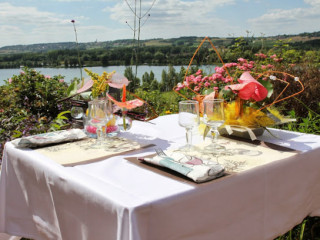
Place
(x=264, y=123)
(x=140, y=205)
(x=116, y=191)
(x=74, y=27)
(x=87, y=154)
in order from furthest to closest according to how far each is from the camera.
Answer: (x=74, y=27), (x=264, y=123), (x=87, y=154), (x=116, y=191), (x=140, y=205)

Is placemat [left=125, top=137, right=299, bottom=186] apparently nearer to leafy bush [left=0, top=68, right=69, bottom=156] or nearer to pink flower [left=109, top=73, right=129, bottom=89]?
pink flower [left=109, top=73, right=129, bottom=89]

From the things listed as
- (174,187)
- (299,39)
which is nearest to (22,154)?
(174,187)

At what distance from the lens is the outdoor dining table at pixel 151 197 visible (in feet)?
3.18

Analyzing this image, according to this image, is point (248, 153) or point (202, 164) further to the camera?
point (248, 153)

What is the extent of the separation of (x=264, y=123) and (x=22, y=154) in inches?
44.5

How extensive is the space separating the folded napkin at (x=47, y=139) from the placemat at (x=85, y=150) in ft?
0.09

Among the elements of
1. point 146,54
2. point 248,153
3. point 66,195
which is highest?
point 146,54

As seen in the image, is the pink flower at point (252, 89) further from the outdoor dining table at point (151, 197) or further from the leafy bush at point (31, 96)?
the leafy bush at point (31, 96)

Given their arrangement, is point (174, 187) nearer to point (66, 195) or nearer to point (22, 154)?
point (66, 195)

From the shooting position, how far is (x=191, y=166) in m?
1.14

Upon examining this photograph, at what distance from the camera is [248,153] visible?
1394mm

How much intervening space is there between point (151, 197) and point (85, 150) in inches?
25.1

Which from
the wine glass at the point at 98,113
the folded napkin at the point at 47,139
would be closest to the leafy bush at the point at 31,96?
the folded napkin at the point at 47,139

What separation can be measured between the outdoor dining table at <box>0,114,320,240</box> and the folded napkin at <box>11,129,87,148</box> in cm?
4
